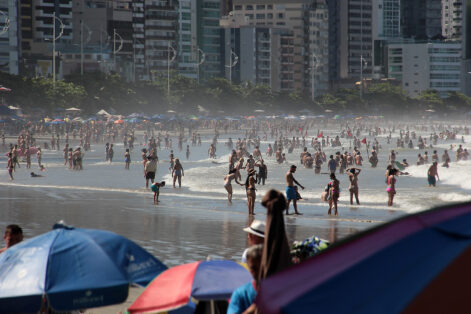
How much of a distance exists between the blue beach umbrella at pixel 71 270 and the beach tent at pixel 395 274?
2667mm

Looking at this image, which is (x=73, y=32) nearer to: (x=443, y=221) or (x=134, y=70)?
(x=134, y=70)

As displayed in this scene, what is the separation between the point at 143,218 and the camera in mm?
22391

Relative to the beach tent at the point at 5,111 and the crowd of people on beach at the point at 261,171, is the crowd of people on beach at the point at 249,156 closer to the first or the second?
the crowd of people on beach at the point at 261,171

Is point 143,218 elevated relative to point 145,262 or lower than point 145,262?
lower

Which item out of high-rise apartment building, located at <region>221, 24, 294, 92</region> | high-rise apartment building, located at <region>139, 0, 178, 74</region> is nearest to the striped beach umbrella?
high-rise apartment building, located at <region>139, 0, 178, 74</region>

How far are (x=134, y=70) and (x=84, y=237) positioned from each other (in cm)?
14946

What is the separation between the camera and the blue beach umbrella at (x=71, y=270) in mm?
5336

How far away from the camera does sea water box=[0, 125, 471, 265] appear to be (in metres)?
18.5

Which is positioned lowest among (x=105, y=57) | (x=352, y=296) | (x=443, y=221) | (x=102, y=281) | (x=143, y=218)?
(x=143, y=218)

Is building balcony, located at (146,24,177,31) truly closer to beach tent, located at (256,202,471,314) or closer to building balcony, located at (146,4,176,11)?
building balcony, located at (146,4,176,11)

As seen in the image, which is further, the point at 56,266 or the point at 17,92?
the point at 17,92

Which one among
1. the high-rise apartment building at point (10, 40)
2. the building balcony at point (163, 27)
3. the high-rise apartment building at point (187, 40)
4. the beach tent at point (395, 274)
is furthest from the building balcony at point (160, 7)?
the beach tent at point (395, 274)

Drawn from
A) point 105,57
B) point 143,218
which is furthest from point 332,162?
point 105,57

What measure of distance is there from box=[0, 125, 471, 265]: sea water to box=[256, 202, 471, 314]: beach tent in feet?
13.4
